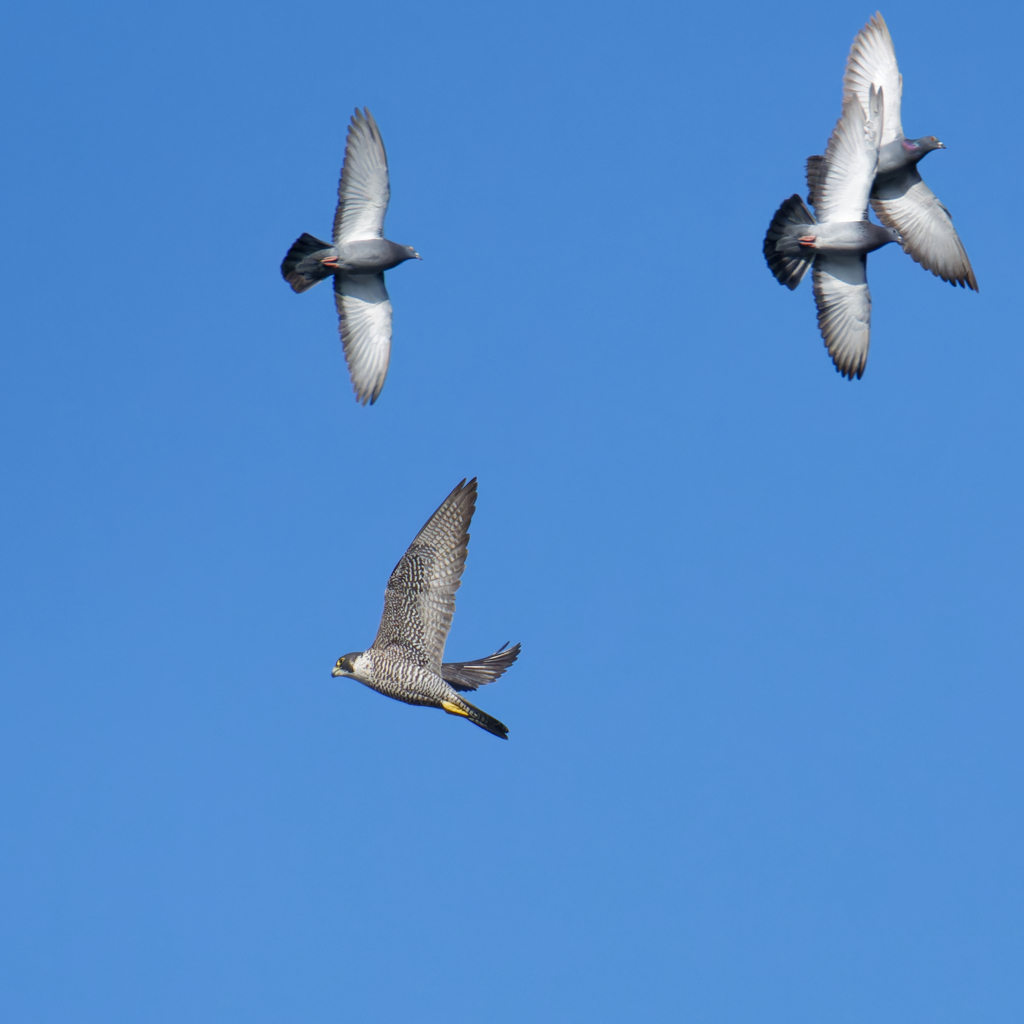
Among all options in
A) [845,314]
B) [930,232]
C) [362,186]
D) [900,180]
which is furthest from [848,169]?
[362,186]

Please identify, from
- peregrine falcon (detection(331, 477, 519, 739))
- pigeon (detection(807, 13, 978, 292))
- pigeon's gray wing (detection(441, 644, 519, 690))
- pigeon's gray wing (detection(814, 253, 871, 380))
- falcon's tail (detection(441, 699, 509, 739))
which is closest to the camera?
falcon's tail (detection(441, 699, 509, 739))

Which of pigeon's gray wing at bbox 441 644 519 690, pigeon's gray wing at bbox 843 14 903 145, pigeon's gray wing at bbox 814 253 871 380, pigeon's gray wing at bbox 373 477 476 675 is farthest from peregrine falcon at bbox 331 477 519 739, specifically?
pigeon's gray wing at bbox 843 14 903 145

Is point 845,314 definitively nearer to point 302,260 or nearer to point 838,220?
point 838,220

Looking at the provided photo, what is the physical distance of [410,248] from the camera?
20391 millimetres

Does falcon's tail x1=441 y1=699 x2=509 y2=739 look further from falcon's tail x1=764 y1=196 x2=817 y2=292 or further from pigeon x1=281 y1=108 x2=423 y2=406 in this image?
falcon's tail x1=764 y1=196 x2=817 y2=292

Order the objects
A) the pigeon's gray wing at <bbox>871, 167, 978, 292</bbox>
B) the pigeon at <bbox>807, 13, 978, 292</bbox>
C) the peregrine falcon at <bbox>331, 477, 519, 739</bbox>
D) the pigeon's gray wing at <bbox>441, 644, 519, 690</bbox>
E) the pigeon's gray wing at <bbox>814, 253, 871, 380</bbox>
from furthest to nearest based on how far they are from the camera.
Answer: the pigeon's gray wing at <bbox>871, 167, 978, 292</bbox>
the pigeon at <bbox>807, 13, 978, 292</bbox>
the pigeon's gray wing at <bbox>814, 253, 871, 380</bbox>
the pigeon's gray wing at <bbox>441, 644, 519, 690</bbox>
the peregrine falcon at <bbox>331, 477, 519, 739</bbox>

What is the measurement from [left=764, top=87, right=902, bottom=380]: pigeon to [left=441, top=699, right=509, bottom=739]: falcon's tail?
7.75 m

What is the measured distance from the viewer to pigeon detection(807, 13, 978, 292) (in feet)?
74.5

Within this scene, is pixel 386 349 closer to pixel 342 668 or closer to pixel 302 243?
pixel 302 243

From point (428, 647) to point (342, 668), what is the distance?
1.00m

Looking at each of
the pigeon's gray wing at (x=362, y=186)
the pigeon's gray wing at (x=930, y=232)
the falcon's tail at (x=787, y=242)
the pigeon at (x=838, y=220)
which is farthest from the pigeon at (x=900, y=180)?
the pigeon's gray wing at (x=362, y=186)

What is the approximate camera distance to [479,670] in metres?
19.2

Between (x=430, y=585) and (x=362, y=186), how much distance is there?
5.76m

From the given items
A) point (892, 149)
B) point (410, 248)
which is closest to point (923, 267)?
point (892, 149)
